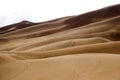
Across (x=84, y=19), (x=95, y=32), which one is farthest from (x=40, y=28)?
(x=95, y=32)

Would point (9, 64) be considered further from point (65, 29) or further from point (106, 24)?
point (65, 29)

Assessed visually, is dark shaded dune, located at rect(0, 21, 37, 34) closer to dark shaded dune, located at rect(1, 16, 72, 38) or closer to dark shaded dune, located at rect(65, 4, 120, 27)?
dark shaded dune, located at rect(1, 16, 72, 38)

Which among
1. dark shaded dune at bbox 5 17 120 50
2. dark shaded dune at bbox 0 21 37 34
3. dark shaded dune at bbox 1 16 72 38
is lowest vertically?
dark shaded dune at bbox 5 17 120 50

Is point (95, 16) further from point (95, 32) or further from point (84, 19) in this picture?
point (95, 32)

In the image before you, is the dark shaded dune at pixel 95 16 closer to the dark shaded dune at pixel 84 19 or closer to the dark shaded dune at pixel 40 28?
the dark shaded dune at pixel 84 19

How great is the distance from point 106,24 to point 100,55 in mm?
742

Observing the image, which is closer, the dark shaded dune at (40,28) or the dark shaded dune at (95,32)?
the dark shaded dune at (95,32)

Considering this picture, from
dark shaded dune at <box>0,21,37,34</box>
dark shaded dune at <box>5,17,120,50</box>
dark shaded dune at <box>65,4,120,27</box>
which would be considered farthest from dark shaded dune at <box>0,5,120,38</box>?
dark shaded dune at <box>0,21,37,34</box>

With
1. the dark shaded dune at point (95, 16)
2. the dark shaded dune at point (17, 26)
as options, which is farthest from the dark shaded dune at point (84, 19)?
the dark shaded dune at point (17, 26)

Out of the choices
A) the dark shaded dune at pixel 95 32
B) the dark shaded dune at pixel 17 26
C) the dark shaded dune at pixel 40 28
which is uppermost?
the dark shaded dune at pixel 17 26

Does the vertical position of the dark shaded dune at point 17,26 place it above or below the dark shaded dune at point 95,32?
above

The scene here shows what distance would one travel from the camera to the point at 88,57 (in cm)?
69

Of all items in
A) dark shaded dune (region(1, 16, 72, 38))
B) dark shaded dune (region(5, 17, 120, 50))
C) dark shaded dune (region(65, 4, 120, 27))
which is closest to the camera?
dark shaded dune (region(5, 17, 120, 50))

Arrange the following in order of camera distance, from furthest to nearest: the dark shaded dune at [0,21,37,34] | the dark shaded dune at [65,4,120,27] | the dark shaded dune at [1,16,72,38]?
the dark shaded dune at [0,21,37,34], the dark shaded dune at [1,16,72,38], the dark shaded dune at [65,4,120,27]
